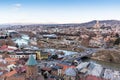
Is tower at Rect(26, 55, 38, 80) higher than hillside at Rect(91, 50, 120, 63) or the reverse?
higher

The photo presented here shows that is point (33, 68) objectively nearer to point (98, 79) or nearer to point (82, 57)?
point (98, 79)

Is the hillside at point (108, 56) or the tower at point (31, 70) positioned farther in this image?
the hillside at point (108, 56)

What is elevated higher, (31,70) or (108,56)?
(31,70)

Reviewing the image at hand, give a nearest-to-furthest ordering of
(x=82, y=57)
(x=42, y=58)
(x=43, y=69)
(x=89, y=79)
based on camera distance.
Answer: (x=89, y=79)
(x=43, y=69)
(x=42, y=58)
(x=82, y=57)

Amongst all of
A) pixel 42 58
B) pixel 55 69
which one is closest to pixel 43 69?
pixel 55 69

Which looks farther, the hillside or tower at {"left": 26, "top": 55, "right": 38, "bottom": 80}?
the hillside

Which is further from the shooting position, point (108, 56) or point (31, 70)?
point (108, 56)

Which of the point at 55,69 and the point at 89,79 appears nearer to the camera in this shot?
the point at 89,79

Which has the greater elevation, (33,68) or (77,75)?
(33,68)

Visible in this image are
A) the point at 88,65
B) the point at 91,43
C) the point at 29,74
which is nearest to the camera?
the point at 29,74

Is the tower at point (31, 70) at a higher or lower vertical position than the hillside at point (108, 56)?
higher
